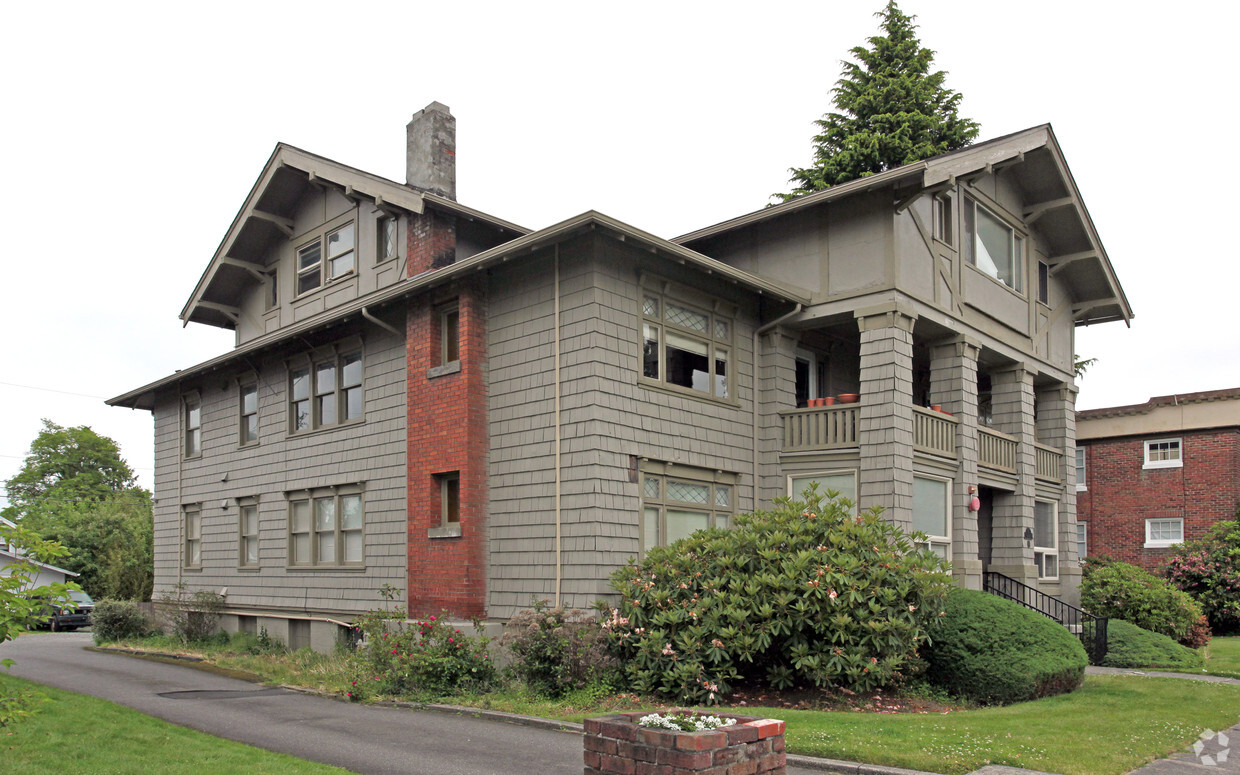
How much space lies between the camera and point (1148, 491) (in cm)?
3284

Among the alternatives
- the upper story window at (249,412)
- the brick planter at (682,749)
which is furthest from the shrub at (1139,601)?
the upper story window at (249,412)

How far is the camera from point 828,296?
1844 cm

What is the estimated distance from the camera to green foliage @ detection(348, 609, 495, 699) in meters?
14.7

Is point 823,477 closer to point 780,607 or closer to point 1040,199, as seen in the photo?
point 780,607

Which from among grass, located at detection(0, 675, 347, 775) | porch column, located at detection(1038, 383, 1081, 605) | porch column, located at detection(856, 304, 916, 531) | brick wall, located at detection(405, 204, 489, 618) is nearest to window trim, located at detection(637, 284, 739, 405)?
porch column, located at detection(856, 304, 916, 531)

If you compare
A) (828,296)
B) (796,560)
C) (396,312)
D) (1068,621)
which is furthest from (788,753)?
(1068,621)

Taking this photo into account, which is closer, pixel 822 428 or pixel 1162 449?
pixel 822 428

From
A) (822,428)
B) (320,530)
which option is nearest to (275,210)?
(320,530)

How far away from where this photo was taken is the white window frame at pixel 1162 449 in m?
32.2

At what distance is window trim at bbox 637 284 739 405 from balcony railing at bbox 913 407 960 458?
339 centimetres

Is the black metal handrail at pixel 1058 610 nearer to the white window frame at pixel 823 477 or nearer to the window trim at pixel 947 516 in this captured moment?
the window trim at pixel 947 516

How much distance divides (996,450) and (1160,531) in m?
15.2

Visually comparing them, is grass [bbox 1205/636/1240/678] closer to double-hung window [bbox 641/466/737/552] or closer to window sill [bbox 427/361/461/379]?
double-hung window [bbox 641/466/737/552]

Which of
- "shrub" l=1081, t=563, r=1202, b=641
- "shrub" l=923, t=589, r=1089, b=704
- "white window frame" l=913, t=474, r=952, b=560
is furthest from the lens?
"shrub" l=1081, t=563, r=1202, b=641
